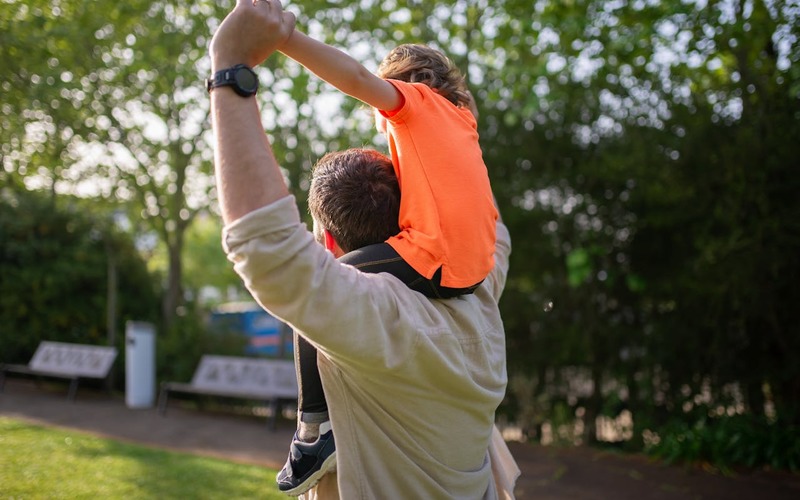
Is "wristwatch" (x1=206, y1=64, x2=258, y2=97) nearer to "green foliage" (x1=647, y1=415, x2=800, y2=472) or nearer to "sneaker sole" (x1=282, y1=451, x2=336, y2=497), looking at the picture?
"sneaker sole" (x1=282, y1=451, x2=336, y2=497)

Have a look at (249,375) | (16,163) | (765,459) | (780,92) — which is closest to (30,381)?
(16,163)

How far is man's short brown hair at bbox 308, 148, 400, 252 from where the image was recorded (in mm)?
1731

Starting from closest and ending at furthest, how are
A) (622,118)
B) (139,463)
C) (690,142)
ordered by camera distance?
(139,463) < (690,142) < (622,118)

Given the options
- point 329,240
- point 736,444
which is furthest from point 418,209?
point 736,444

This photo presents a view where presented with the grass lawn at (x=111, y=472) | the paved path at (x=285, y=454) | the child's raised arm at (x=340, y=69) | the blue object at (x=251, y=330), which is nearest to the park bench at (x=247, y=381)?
the paved path at (x=285, y=454)

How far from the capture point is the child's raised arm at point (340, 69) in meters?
1.56

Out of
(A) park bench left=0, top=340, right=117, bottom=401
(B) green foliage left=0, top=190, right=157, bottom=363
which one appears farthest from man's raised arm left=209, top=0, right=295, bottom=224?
(B) green foliage left=0, top=190, right=157, bottom=363

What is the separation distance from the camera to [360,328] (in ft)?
4.58

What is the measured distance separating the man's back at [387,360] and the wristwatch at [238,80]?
0.24 metres

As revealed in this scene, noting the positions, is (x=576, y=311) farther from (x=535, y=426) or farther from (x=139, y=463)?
(x=139, y=463)

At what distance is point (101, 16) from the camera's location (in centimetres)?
1130

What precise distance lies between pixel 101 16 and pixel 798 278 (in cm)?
1090

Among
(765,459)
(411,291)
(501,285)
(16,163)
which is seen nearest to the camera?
(411,291)

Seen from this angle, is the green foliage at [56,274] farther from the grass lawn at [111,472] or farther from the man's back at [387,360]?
the man's back at [387,360]
